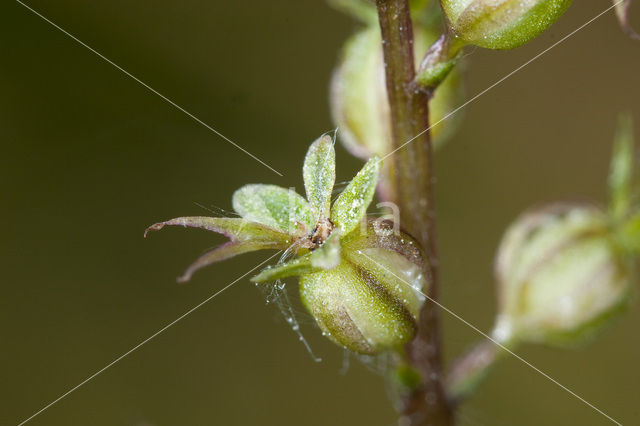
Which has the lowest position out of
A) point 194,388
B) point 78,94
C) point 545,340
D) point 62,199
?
point 194,388

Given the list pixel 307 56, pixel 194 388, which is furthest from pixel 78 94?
pixel 194 388

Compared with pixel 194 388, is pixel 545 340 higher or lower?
higher

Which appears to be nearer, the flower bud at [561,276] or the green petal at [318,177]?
the green petal at [318,177]

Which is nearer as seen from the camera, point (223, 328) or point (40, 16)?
point (40, 16)

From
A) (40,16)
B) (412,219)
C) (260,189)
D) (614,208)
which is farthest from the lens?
(40,16)

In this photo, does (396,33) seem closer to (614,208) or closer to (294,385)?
(614,208)

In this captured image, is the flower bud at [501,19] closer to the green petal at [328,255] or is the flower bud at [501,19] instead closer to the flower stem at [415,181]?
the flower stem at [415,181]

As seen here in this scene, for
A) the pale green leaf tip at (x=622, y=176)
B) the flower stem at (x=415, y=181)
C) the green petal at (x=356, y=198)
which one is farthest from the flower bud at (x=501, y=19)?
the pale green leaf tip at (x=622, y=176)

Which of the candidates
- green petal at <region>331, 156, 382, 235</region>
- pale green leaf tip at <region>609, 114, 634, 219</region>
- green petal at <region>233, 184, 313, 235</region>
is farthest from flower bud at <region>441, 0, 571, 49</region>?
pale green leaf tip at <region>609, 114, 634, 219</region>

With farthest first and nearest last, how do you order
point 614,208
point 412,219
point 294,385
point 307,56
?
point 307,56 → point 294,385 → point 614,208 → point 412,219
